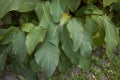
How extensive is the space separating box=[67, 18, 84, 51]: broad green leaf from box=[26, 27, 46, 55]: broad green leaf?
0.73 ft

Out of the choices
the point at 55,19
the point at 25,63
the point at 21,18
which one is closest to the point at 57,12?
the point at 55,19

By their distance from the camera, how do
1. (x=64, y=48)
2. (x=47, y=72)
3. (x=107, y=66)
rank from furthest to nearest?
1. (x=107, y=66)
2. (x=64, y=48)
3. (x=47, y=72)

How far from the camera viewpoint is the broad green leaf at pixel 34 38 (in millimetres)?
2375

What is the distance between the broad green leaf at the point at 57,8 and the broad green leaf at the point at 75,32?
0.11 m

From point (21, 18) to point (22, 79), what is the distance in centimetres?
68

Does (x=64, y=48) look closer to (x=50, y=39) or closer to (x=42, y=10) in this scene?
(x=50, y=39)

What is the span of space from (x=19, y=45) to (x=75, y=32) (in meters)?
0.47

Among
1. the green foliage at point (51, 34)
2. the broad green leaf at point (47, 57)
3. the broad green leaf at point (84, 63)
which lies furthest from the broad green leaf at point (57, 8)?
the broad green leaf at point (84, 63)

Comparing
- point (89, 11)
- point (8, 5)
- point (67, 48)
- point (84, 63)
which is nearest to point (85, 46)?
point (67, 48)

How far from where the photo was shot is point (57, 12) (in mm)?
2482

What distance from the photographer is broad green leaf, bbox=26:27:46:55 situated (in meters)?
2.38

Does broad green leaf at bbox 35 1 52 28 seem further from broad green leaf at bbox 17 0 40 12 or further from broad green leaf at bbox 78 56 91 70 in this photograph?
broad green leaf at bbox 78 56 91 70

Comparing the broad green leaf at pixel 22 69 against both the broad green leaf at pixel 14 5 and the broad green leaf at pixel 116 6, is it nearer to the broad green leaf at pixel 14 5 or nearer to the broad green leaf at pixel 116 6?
the broad green leaf at pixel 14 5

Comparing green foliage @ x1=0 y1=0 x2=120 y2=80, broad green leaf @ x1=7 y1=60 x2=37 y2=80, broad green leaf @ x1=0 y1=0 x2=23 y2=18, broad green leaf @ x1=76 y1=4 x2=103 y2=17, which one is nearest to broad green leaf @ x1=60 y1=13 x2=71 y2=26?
green foliage @ x1=0 y1=0 x2=120 y2=80
